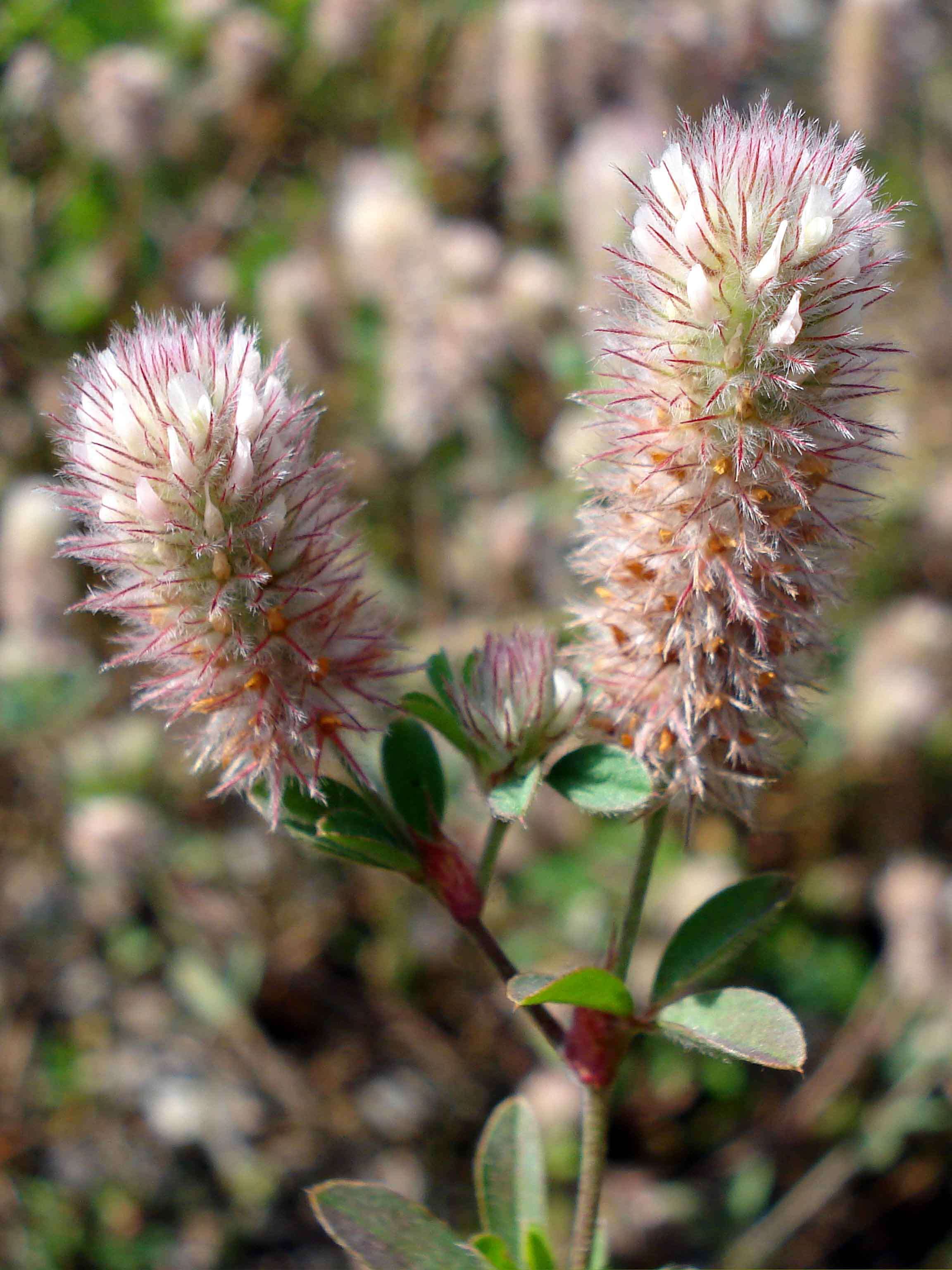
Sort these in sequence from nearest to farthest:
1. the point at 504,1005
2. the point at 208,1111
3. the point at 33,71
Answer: the point at 208,1111 → the point at 504,1005 → the point at 33,71

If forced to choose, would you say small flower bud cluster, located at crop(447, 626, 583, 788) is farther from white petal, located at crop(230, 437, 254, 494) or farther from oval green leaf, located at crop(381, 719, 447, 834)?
white petal, located at crop(230, 437, 254, 494)

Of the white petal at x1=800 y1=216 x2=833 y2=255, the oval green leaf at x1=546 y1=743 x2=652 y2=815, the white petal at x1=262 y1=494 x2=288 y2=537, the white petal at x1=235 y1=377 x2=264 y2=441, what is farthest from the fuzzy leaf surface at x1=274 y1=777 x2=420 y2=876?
the white petal at x1=800 y1=216 x2=833 y2=255

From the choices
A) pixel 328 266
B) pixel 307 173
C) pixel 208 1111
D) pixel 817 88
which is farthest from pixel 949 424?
pixel 208 1111

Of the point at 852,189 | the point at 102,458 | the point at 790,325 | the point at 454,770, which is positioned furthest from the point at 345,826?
the point at 454,770

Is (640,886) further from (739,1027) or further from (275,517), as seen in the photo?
(275,517)

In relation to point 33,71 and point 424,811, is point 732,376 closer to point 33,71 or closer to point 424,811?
point 424,811
